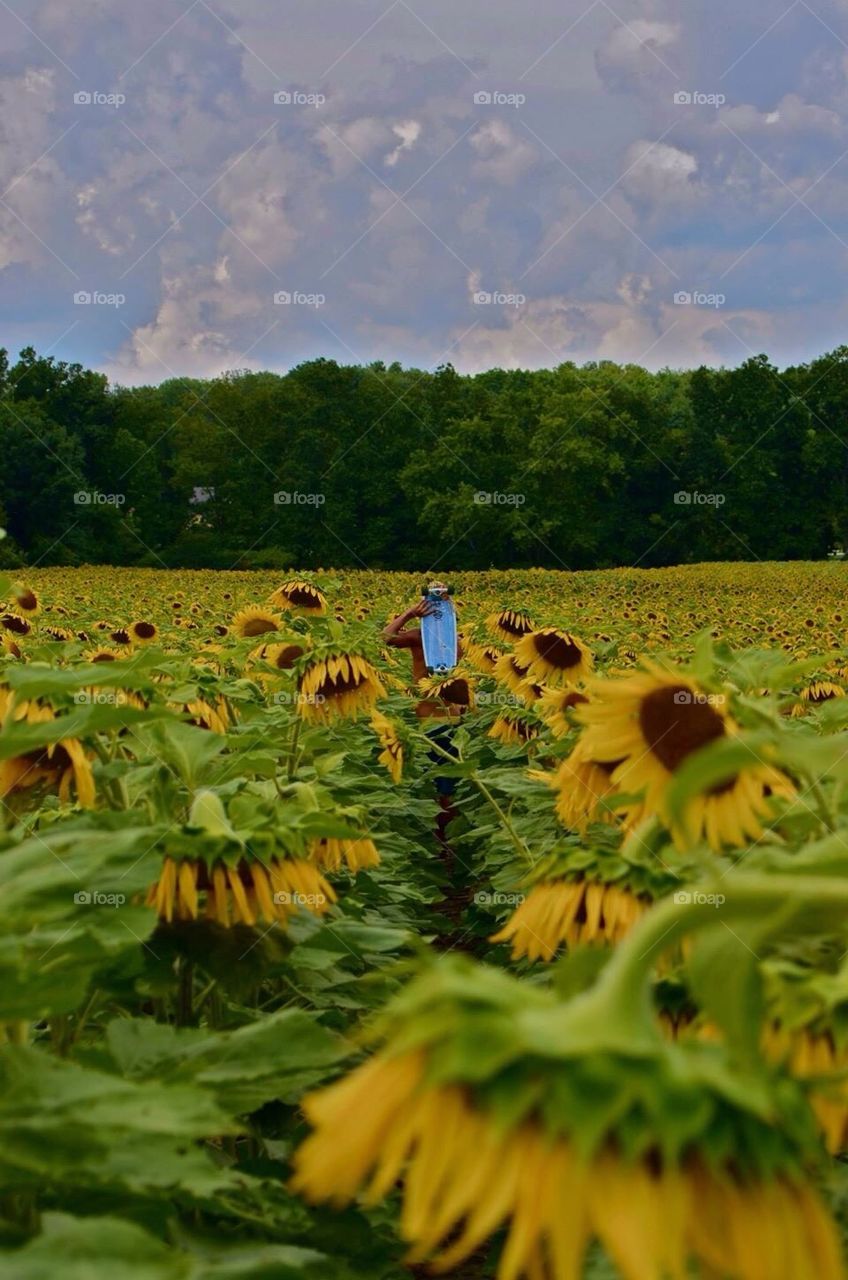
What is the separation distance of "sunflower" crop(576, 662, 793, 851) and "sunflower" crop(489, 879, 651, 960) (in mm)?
147

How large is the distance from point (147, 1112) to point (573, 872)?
0.95 metres

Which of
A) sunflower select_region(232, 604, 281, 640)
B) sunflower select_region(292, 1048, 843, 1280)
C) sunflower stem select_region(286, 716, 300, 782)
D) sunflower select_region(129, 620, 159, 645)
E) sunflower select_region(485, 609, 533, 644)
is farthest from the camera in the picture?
sunflower select_region(129, 620, 159, 645)

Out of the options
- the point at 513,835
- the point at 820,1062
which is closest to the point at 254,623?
the point at 513,835

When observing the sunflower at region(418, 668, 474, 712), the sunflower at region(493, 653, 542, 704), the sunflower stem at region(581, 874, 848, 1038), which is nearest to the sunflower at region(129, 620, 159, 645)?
the sunflower at region(418, 668, 474, 712)

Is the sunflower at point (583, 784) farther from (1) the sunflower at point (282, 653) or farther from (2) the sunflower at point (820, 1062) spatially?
(1) the sunflower at point (282, 653)

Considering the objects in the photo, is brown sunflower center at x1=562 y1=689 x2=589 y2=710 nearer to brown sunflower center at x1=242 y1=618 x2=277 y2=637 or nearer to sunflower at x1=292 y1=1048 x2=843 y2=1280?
brown sunflower center at x1=242 y1=618 x2=277 y2=637

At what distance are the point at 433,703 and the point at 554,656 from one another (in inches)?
121

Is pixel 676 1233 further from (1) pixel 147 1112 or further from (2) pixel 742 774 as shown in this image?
(2) pixel 742 774

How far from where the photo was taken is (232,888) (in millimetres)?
2029

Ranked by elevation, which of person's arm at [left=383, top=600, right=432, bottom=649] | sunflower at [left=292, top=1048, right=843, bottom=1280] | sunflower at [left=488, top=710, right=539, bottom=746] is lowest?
sunflower at [left=292, top=1048, right=843, bottom=1280]

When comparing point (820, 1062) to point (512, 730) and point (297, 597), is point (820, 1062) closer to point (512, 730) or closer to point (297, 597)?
point (512, 730)

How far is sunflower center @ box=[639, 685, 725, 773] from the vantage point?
78.0 inches

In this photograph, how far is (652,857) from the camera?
2.09 m

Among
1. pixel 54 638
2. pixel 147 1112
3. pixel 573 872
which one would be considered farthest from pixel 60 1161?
pixel 54 638
